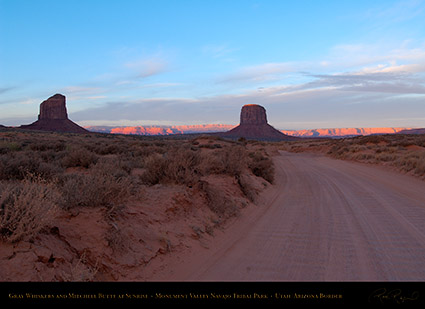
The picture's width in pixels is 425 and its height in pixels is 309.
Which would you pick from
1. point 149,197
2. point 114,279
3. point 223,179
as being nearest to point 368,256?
point 114,279

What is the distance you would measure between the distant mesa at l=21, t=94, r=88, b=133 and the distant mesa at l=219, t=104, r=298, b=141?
6641cm

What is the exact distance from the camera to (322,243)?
6.12 m

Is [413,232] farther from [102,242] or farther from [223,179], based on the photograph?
[102,242]

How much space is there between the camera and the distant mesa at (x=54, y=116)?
4894 inches

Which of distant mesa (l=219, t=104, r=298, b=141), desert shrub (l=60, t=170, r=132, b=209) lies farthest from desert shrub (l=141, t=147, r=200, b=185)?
distant mesa (l=219, t=104, r=298, b=141)

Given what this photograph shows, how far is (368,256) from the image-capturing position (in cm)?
537

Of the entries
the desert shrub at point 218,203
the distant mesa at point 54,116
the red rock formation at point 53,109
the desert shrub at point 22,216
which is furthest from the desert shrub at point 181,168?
the red rock formation at point 53,109

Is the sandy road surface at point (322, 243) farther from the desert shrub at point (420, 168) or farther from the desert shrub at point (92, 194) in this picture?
the desert shrub at point (420, 168)

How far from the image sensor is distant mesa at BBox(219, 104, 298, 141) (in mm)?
143375
